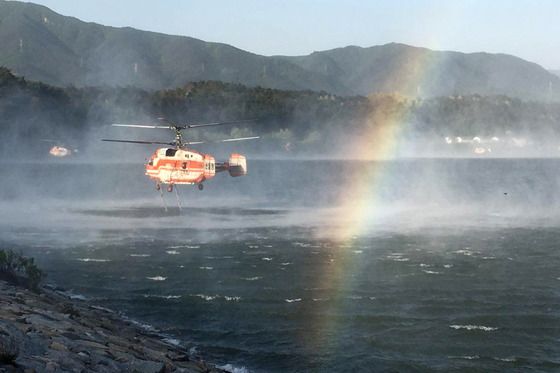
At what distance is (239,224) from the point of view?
7075 cm

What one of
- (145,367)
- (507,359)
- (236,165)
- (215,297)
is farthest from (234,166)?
(145,367)

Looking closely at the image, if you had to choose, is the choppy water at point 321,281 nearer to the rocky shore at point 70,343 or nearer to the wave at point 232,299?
the wave at point 232,299

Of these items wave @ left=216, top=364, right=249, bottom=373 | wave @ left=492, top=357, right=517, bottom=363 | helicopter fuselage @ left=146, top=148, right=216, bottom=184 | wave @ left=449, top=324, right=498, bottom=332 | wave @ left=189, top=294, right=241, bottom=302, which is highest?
helicopter fuselage @ left=146, top=148, right=216, bottom=184

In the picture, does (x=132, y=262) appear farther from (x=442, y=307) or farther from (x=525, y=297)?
(x=525, y=297)

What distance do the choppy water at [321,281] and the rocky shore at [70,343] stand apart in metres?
3.23

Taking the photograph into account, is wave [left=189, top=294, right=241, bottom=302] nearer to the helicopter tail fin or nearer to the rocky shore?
A: the rocky shore

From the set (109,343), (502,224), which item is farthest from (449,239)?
(109,343)

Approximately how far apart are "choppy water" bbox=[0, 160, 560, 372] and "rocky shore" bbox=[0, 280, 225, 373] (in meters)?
3.23

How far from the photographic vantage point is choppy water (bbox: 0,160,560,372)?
28.5 metres

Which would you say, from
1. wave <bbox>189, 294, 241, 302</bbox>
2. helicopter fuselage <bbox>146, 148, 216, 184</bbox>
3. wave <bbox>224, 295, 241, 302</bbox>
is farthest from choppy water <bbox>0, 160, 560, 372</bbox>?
helicopter fuselage <bbox>146, 148, 216, 184</bbox>

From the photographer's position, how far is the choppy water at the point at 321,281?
1124 inches

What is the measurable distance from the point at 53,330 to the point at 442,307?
2022 centimetres

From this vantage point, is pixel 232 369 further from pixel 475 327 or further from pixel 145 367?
pixel 475 327

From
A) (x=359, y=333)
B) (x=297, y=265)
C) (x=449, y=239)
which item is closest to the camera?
(x=359, y=333)
